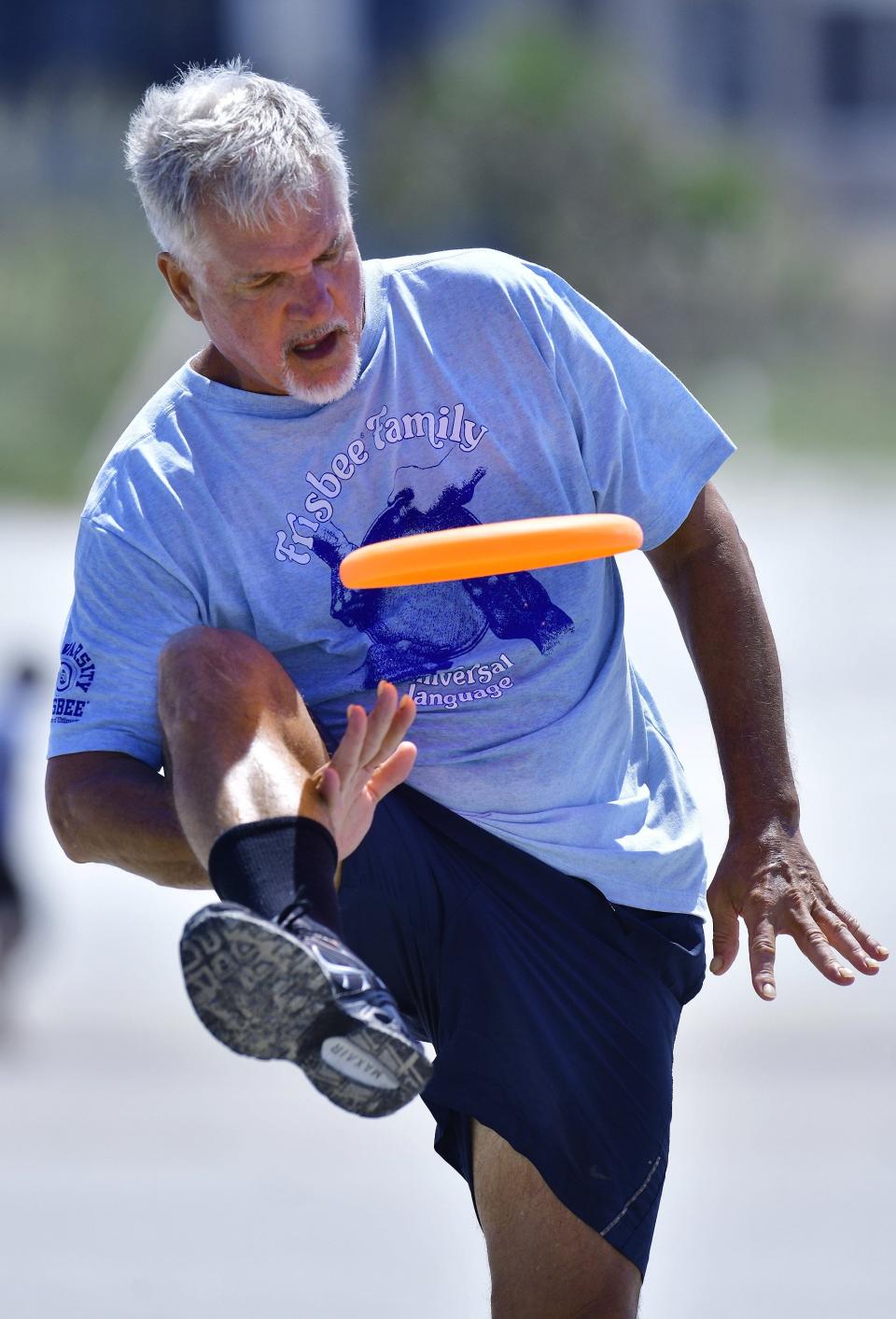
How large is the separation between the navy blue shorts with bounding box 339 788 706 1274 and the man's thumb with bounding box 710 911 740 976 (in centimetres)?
15

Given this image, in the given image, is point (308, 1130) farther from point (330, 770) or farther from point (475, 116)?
point (475, 116)

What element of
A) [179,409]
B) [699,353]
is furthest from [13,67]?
[179,409]

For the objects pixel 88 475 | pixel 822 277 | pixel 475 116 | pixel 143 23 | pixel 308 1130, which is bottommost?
pixel 308 1130

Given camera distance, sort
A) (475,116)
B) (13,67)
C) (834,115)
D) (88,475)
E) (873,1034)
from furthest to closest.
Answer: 1. (834,115)
2. (13,67)
3. (475,116)
4. (88,475)
5. (873,1034)

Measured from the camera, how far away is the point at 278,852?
2662 mm

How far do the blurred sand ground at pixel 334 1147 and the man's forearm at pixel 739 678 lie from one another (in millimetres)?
1416

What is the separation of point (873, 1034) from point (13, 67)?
30279 mm

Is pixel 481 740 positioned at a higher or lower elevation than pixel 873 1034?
higher

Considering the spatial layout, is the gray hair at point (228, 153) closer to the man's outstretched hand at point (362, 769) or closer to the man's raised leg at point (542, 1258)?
the man's outstretched hand at point (362, 769)

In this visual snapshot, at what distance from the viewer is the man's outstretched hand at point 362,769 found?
9.17 ft

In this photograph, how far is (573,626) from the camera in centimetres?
322

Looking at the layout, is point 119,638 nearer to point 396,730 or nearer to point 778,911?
point 396,730

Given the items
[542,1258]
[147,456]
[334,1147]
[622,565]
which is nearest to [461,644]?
[147,456]

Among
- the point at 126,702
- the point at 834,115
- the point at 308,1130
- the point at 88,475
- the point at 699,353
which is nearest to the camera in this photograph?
the point at 126,702
